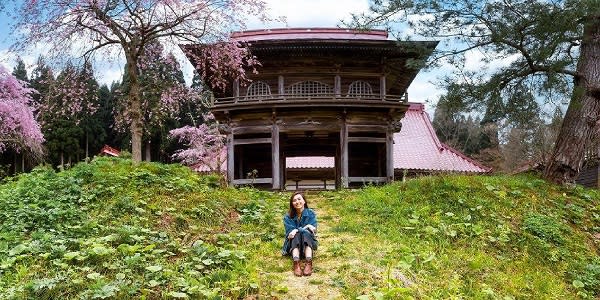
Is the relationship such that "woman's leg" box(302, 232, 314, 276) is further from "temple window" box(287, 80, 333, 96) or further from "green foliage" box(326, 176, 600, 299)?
"temple window" box(287, 80, 333, 96)

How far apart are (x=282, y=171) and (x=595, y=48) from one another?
13.7m

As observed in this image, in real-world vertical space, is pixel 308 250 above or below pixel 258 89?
below

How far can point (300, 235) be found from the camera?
7.25 metres

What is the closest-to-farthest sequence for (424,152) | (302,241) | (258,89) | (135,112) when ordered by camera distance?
(302,241) < (135,112) < (258,89) < (424,152)

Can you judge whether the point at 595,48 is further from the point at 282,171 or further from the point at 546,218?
the point at 282,171

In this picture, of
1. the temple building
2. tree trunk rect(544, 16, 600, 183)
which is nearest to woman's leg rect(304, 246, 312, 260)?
tree trunk rect(544, 16, 600, 183)

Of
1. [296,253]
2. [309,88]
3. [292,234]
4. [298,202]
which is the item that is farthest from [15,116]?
[296,253]

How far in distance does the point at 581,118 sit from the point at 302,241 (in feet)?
28.1

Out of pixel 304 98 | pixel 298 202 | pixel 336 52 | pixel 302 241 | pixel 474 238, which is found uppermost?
pixel 336 52

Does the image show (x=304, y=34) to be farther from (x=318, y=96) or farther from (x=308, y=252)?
(x=308, y=252)

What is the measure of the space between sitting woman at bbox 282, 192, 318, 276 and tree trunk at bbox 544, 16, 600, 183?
25.6 ft

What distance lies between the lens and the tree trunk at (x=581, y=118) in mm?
12023

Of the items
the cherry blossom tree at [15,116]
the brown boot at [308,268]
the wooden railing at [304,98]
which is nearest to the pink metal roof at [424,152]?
the wooden railing at [304,98]

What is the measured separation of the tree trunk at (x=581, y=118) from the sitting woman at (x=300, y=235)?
7817mm
